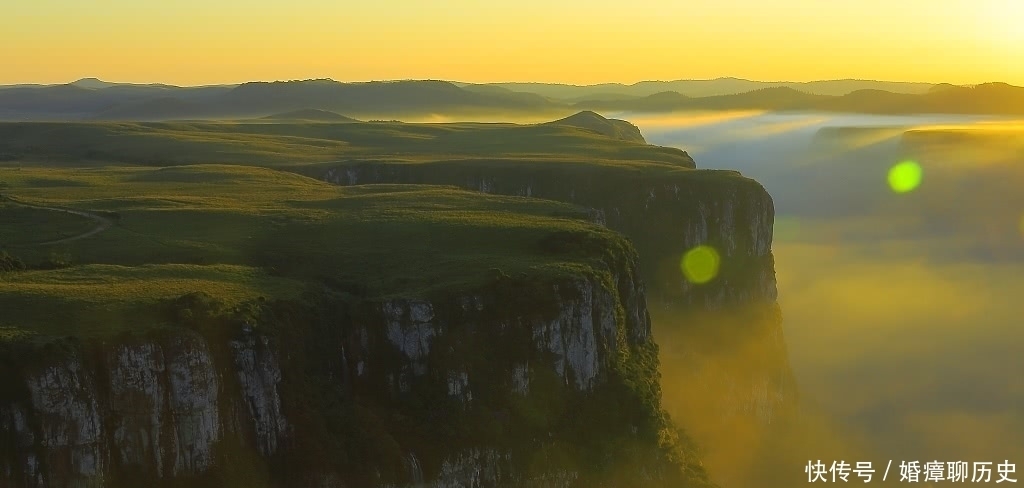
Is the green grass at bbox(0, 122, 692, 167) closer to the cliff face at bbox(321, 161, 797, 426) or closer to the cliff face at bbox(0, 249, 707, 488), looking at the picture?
the cliff face at bbox(321, 161, 797, 426)

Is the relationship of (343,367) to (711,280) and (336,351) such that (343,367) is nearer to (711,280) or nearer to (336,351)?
(336,351)

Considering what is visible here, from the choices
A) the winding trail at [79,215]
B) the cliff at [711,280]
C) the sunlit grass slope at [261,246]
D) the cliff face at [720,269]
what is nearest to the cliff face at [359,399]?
the sunlit grass slope at [261,246]

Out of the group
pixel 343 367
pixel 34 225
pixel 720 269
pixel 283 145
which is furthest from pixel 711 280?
pixel 283 145

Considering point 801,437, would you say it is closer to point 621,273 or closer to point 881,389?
point 881,389

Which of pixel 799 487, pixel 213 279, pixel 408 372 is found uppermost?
pixel 213 279

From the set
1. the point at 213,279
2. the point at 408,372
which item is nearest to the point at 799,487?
the point at 408,372
